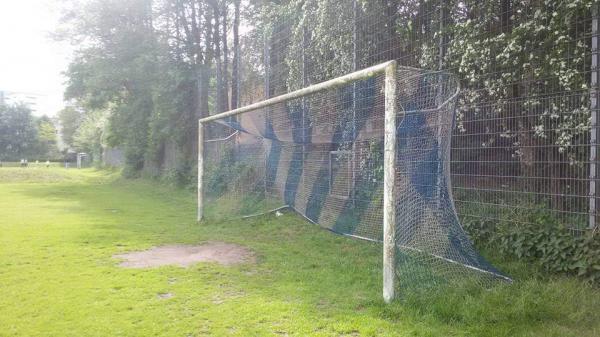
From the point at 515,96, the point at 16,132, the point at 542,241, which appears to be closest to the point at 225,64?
the point at 515,96

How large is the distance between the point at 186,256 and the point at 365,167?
2671 millimetres

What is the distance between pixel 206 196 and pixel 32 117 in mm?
46883

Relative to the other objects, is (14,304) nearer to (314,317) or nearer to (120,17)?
(314,317)

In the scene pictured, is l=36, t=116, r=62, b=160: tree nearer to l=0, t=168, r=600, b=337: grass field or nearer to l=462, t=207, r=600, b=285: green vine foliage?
l=0, t=168, r=600, b=337: grass field

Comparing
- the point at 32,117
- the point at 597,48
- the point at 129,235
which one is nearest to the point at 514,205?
the point at 597,48

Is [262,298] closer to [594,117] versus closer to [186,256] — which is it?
[186,256]

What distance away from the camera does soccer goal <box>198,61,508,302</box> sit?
14.2 ft

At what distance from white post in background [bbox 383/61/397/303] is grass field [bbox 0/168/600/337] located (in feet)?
0.63

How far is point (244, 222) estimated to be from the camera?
8.72 metres

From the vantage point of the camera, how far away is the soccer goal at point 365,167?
434 centimetres

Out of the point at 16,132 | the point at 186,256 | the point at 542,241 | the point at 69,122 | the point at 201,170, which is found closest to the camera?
the point at 542,241

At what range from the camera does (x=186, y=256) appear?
603 cm

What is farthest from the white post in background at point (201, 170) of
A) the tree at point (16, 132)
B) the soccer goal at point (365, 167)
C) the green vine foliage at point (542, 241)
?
the tree at point (16, 132)

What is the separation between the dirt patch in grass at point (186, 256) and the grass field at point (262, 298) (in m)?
0.22
